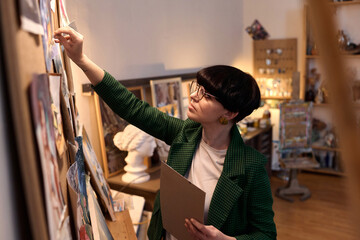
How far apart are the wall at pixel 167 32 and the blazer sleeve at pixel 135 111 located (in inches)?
39.4

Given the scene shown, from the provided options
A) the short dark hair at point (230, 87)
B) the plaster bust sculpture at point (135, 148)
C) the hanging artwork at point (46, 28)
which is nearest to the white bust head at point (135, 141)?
the plaster bust sculpture at point (135, 148)

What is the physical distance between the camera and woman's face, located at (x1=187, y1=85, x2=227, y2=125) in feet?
4.18

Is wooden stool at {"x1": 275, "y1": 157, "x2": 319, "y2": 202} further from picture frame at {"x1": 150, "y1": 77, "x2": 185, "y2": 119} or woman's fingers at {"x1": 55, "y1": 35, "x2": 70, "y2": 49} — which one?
woman's fingers at {"x1": 55, "y1": 35, "x2": 70, "y2": 49}

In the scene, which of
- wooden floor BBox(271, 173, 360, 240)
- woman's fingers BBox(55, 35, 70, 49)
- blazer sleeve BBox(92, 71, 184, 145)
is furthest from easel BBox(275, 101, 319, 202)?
woman's fingers BBox(55, 35, 70, 49)

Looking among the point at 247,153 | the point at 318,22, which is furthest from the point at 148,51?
the point at 318,22

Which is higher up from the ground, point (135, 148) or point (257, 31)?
point (257, 31)

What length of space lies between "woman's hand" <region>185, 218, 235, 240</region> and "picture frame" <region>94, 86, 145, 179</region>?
1344 mm

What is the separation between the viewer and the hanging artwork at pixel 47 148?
571 mm

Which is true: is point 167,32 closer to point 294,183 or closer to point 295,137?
point 295,137

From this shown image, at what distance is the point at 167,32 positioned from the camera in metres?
3.13

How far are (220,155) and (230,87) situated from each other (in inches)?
10.4

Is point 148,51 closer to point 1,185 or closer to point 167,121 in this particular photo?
point 167,121

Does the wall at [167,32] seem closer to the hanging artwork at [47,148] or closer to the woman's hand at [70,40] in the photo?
the woman's hand at [70,40]

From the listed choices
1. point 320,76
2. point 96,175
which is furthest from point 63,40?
point 320,76
